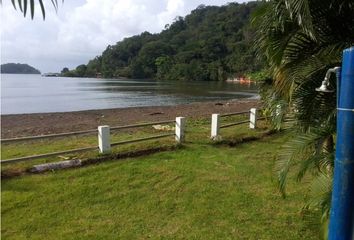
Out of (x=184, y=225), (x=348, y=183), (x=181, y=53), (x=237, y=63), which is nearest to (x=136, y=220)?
(x=184, y=225)

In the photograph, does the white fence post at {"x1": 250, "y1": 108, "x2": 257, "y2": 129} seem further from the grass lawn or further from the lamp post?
the lamp post

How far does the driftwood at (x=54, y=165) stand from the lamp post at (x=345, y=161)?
6.06 m

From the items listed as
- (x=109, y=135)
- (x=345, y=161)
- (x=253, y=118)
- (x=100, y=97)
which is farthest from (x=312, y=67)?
(x=100, y=97)

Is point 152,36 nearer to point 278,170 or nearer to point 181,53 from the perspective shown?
point 181,53

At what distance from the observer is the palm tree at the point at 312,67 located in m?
3.95

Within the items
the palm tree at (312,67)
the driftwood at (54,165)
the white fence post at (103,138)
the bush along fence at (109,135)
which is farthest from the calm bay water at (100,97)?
the palm tree at (312,67)

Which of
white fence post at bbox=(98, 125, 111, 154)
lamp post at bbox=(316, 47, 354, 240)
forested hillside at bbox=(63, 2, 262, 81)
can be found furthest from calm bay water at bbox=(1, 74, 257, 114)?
forested hillside at bbox=(63, 2, 262, 81)

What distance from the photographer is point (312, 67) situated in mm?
4070

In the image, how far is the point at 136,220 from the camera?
5.41 meters

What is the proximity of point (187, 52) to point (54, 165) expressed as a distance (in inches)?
4362

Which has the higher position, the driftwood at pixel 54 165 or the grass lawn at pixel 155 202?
the driftwood at pixel 54 165

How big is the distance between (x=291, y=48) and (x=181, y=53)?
115 m

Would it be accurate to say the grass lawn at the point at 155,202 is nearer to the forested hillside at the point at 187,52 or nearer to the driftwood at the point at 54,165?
the driftwood at the point at 54,165

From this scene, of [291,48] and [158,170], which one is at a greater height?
[291,48]
